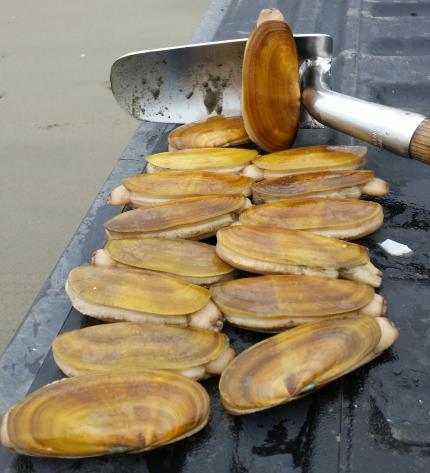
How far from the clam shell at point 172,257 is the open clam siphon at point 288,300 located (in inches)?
2.7

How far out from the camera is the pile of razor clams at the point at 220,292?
3.18ft

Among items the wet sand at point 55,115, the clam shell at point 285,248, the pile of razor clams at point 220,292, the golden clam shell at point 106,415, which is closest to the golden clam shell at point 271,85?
the pile of razor clams at point 220,292

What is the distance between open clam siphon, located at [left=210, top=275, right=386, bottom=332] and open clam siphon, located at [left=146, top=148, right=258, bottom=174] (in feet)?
1.56

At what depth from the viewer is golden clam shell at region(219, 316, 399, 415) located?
3.26 ft

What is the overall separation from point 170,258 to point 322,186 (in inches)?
16.5

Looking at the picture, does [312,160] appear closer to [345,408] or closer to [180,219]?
[180,219]

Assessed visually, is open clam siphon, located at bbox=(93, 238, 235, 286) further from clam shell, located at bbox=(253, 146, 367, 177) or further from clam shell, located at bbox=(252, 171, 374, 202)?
clam shell, located at bbox=(253, 146, 367, 177)

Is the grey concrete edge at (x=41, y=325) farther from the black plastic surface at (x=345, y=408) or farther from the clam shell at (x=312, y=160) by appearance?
the clam shell at (x=312, y=160)

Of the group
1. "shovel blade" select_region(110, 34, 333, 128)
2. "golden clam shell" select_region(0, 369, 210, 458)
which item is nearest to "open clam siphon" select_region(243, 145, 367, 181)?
"shovel blade" select_region(110, 34, 333, 128)

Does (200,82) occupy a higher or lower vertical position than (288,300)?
higher

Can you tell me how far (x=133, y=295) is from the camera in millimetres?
1175

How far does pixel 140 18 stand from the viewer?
4.68 m

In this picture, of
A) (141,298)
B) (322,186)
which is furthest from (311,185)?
(141,298)

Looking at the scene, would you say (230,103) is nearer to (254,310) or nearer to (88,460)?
(254,310)
